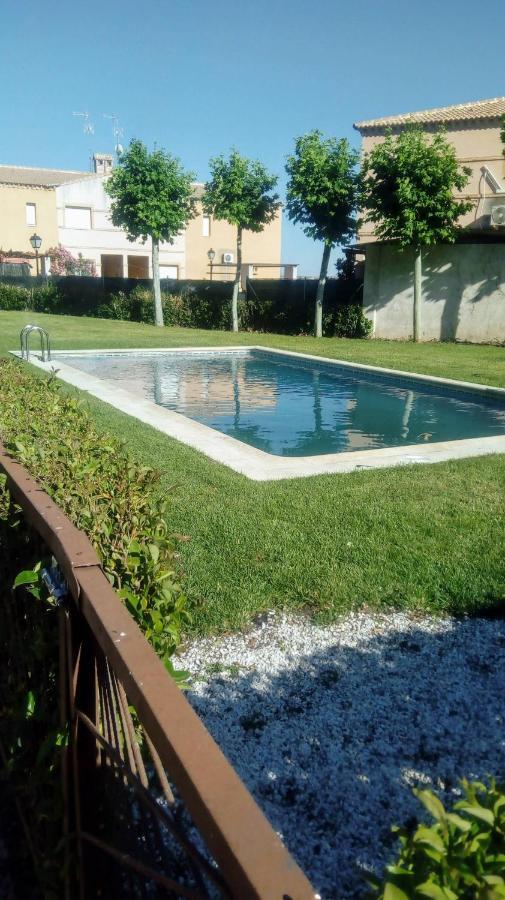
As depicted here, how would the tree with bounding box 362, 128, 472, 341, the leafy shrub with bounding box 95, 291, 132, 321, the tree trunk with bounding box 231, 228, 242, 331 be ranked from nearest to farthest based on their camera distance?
the tree with bounding box 362, 128, 472, 341, the tree trunk with bounding box 231, 228, 242, 331, the leafy shrub with bounding box 95, 291, 132, 321

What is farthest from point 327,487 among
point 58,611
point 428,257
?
point 428,257

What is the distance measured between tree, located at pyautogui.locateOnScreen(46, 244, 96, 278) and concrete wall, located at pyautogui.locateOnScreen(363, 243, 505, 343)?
913 inches

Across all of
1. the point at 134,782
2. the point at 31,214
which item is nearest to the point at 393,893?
the point at 134,782

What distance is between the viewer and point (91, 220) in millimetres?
44875

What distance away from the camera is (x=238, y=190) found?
2342cm

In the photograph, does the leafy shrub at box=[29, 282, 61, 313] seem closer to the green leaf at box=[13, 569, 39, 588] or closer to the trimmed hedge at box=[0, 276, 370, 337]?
the trimmed hedge at box=[0, 276, 370, 337]

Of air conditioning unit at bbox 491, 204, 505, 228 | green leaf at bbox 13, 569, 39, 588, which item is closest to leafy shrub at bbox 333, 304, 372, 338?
air conditioning unit at bbox 491, 204, 505, 228

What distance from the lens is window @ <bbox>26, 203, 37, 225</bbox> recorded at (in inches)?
1711

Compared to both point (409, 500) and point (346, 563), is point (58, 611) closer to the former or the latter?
point (346, 563)

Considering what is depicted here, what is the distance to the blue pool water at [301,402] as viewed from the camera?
9.91m

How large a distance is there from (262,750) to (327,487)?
3326 mm

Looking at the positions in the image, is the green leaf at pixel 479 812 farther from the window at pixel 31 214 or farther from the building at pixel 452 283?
the window at pixel 31 214

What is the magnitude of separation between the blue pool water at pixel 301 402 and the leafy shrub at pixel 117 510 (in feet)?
18.1

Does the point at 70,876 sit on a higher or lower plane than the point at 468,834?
lower
